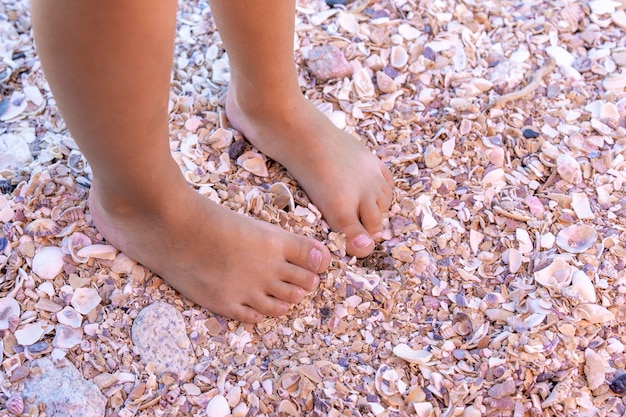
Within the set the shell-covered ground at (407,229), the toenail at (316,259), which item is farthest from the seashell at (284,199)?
the toenail at (316,259)

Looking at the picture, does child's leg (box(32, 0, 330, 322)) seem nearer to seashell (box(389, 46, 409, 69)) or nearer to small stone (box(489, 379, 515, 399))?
small stone (box(489, 379, 515, 399))

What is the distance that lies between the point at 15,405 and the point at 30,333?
114mm

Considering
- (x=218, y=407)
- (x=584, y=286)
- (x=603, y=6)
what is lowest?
(x=218, y=407)

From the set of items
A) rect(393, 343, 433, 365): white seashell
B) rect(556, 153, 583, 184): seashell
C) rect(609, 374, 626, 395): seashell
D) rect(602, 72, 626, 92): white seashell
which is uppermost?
rect(602, 72, 626, 92): white seashell

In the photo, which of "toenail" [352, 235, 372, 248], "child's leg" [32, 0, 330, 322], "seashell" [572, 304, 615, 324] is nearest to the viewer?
"child's leg" [32, 0, 330, 322]

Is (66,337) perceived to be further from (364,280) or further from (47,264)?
(364,280)

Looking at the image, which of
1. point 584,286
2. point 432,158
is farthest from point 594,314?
point 432,158

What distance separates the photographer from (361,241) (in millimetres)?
1164

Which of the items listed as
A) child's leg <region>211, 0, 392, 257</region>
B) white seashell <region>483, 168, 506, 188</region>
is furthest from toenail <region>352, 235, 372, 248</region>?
white seashell <region>483, 168, 506, 188</region>

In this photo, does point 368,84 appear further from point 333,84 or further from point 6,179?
point 6,179

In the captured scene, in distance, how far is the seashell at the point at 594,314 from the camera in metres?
1.06

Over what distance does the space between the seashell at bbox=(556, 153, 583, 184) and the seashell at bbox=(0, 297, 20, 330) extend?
0.92 metres

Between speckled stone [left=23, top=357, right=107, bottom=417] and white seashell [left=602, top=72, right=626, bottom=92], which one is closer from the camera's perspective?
speckled stone [left=23, top=357, right=107, bottom=417]

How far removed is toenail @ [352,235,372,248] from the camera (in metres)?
1.16
